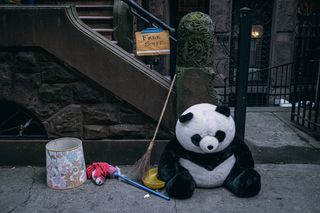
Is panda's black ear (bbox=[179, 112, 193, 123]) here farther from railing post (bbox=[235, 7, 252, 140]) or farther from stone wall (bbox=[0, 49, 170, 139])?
railing post (bbox=[235, 7, 252, 140])

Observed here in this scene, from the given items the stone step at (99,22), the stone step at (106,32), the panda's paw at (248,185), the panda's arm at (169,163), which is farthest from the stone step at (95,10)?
the panda's paw at (248,185)

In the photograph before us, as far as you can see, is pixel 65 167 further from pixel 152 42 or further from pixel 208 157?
pixel 152 42

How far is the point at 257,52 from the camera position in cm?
978

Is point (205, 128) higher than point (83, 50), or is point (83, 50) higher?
point (83, 50)

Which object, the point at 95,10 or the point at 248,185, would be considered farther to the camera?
the point at 95,10

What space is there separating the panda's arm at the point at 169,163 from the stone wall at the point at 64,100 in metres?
0.55

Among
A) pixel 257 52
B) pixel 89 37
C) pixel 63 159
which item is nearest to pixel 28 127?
pixel 63 159

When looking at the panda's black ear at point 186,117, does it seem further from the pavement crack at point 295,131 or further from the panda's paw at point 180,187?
the pavement crack at point 295,131

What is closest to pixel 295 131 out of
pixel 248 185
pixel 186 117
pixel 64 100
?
pixel 248 185

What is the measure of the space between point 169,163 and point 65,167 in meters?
1.24

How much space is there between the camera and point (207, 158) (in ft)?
12.7

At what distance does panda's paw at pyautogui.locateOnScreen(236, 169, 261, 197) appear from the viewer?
373cm

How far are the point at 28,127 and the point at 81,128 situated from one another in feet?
2.64

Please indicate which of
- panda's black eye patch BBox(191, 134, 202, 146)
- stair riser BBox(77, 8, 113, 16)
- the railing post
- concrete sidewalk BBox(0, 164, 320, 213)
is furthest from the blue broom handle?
stair riser BBox(77, 8, 113, 16)
